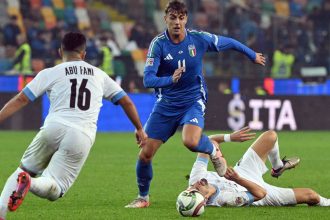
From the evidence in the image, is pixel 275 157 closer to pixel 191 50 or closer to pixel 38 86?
pixel 191 50

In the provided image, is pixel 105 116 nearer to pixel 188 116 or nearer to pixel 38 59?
pixel 38 59

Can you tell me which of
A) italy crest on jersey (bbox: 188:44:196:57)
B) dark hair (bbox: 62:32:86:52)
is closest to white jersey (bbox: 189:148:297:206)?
italy crest on jersey (bbox: 188:44:196:57)

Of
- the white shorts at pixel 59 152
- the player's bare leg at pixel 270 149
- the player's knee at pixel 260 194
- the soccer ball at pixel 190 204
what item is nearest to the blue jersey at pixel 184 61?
the player's bare leg at pixel 270 149

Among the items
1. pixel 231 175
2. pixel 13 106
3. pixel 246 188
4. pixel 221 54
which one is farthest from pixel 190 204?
pixel 221 54

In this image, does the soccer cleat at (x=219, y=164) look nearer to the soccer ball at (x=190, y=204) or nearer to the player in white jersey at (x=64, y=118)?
the soccer ball at (x=190, y=204)

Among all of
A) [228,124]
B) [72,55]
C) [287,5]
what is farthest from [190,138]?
[287,5]

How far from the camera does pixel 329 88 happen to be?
2555cm

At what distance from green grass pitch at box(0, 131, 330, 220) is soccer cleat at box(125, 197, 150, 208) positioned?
0.29 ft

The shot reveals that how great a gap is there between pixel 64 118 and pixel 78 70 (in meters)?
0.44

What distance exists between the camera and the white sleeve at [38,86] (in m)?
8.27

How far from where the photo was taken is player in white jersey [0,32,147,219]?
27.4 feet

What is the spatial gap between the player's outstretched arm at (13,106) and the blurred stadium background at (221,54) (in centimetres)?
1557

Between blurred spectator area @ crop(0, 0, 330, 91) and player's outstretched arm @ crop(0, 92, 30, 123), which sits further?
blurred spectator area @ crop(0, 0, 330, 91)

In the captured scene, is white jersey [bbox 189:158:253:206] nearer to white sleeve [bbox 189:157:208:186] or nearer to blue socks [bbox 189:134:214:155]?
white sleeve [bbox 189:157:208:186]
